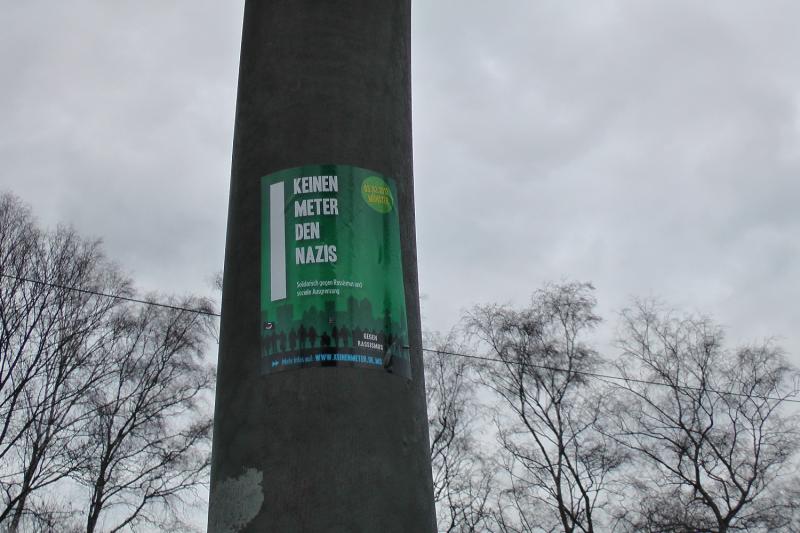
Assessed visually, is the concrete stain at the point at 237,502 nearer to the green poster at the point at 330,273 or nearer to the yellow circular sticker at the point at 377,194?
the green poster at the point at 330,273

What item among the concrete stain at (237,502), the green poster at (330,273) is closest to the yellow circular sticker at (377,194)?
the green poster at (330,273)

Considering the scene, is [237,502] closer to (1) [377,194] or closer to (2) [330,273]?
(2) [330,273]

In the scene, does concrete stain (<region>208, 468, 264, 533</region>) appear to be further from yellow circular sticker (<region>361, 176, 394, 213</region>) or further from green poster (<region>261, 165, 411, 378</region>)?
yellow circular sticker (<region>361, 176, 394, 213</region>)

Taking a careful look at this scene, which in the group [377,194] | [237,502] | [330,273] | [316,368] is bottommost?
[237,502]

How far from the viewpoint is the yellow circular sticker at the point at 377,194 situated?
393 cm

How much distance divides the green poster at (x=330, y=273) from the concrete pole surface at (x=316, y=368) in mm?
60

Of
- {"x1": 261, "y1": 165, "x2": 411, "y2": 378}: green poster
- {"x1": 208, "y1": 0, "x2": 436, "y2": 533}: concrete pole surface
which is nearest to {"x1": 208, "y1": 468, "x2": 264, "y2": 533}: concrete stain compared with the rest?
{"x1": 208, "y1": 0, "x2": 436, "y2": 533}: concrete pole surface

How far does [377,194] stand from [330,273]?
1.51 ft

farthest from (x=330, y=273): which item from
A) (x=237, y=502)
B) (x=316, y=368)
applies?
(x=237, y=502)

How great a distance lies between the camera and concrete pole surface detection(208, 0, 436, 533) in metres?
3.35

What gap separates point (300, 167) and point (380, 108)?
19.9 inches

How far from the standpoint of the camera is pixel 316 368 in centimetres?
354

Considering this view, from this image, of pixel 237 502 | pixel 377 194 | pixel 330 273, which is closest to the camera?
pixel 237 502

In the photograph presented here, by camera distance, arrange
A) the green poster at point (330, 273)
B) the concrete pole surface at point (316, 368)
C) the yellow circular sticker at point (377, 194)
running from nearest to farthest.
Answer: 1. the concrete pole surface at point (316, 368)
2. the green poster at point (330, 273)
3. the yellow circular sticker at point (377, 194)
